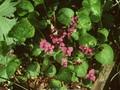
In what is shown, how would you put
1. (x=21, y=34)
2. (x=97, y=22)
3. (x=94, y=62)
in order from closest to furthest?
(x=21, y=34) < (x=97, y=22) < (x=94, y=62)

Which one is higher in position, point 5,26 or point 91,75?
point 5,26

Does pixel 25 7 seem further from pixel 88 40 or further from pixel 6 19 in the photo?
pixel 88 40

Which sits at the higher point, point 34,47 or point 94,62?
point 34,47

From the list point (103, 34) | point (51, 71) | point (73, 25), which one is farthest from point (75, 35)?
point (51, 71)

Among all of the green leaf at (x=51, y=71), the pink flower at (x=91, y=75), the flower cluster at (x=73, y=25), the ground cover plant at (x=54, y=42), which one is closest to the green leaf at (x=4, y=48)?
the ground cover plant at (x=54, y=42)

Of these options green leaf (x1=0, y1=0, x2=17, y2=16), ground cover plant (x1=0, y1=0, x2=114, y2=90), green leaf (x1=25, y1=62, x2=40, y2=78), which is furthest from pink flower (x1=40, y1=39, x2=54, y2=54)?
green leaf (x1=0, y1=0, x2=17, y2=16)

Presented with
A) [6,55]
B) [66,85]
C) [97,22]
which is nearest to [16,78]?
[6,55]

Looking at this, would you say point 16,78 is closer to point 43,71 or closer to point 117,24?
point 43,71
